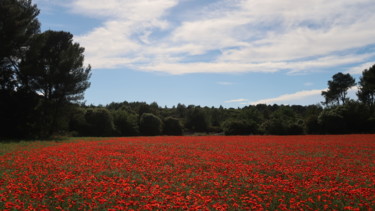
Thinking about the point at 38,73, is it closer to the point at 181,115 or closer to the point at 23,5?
the point at 23,5

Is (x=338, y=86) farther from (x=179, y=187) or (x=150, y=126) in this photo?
(x=179, y=187)

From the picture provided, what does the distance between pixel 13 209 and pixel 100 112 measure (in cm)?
6005

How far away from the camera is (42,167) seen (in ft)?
44.0

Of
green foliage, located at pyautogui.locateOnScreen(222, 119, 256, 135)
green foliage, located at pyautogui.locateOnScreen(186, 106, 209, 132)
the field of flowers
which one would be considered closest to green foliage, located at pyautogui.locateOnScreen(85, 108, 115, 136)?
green foliage, located at pyautogui.locateOnScreen(222, 119, 256, 135)

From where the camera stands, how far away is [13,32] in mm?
31781

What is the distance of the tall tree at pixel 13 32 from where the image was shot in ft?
102

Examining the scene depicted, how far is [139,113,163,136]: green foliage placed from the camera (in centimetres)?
7638

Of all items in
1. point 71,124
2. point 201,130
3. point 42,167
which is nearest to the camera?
Answer: point 42,167

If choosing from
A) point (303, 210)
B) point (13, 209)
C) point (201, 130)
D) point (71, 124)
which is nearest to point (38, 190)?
point (13, 209)

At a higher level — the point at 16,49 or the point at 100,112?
the point at 16,49

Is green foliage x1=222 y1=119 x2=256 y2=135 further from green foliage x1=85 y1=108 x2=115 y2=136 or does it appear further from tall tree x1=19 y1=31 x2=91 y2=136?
tall tree x1=19 y1=31 x2=91 y2=136

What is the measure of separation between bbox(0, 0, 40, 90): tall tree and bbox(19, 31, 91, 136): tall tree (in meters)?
1.04

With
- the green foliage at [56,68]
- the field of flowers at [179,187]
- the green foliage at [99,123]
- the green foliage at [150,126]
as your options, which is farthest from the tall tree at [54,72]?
the green foliage at [150,126]

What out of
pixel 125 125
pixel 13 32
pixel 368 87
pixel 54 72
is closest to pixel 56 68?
pixel 54 72
